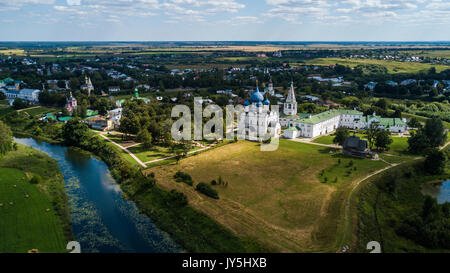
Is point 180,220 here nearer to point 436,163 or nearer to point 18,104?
point 436,163

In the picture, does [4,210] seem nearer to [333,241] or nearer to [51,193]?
[51,193]

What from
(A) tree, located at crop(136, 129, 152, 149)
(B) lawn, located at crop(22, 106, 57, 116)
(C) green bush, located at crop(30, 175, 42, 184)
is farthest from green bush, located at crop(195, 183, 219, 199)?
(B) lawn, located at crop(22, 106, 57, 116)

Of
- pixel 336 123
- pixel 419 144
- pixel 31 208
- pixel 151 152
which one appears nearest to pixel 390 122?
pixel 336 123

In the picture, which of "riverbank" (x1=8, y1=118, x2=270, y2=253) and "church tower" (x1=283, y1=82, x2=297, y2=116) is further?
"church tower" (x1=283, y1=82, x2=297, y2=116)

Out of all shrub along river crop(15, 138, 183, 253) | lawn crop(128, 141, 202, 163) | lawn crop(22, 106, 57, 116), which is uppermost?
lawn crop(22, 106, 57, 116)

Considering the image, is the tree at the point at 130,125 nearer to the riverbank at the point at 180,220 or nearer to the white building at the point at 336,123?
the riverbank at the point at 180,220

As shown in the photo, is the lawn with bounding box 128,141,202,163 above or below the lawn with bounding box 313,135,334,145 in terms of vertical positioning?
below

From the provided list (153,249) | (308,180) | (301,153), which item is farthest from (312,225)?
(301,153)

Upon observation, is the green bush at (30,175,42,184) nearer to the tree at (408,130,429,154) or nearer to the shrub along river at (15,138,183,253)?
the shrub along river at (15,138,183,253)
